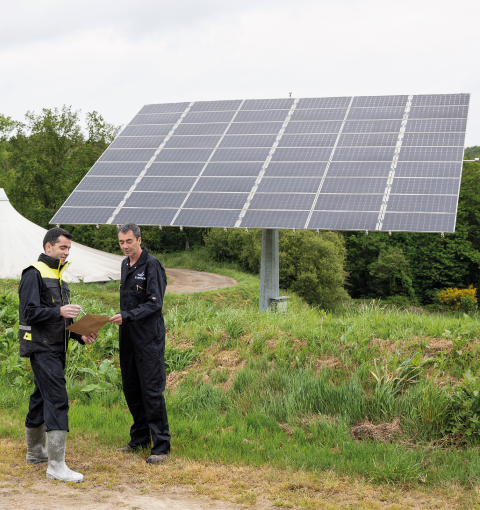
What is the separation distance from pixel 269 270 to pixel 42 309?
10504 mm

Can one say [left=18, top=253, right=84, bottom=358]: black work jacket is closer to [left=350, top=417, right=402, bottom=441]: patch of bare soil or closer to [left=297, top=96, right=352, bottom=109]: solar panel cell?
[left=350, top=417, right=402, bottom=441]: patch of bare soil

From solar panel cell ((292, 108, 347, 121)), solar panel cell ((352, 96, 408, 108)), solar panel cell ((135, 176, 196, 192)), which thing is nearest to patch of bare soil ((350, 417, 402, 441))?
solar panel cell ((135, 176, 196, 192))

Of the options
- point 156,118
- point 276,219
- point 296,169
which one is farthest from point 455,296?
point 276,219

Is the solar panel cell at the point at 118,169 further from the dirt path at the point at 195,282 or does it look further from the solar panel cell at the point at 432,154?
the solar panel cell at the point at 432,154

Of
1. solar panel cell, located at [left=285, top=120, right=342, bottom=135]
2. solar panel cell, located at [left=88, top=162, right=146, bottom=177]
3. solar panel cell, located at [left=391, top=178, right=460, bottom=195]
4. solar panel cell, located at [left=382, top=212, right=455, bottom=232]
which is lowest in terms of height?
solar panel cell, located at [left=382, top=212, right=455, bottom=232]

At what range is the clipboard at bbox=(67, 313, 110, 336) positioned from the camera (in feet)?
17.8

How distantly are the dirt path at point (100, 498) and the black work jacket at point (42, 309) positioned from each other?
1.22 meters

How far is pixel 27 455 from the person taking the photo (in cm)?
574

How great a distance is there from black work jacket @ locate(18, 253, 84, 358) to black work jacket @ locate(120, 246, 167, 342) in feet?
2.09

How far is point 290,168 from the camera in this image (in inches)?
636

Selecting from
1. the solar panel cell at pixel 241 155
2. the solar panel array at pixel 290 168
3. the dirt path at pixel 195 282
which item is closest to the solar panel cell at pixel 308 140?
the solar panel array at pixel 290 168

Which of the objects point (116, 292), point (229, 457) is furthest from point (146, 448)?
point (116, 292)

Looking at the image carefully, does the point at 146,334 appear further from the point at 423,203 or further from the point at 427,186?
the point at 427,186

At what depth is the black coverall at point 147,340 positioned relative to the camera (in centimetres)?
579
